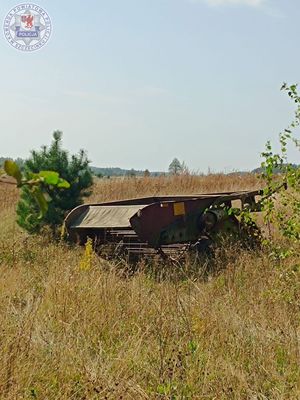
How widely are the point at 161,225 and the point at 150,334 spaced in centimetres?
249

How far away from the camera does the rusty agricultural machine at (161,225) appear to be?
6.00 meters

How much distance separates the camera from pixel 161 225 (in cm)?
605

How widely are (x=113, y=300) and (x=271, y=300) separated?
138 cm

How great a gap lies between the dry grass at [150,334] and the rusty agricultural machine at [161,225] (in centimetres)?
58

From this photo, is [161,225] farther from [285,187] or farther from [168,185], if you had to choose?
[168,185]

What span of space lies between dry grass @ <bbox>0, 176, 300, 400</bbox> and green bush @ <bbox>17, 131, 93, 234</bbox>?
12.0ft

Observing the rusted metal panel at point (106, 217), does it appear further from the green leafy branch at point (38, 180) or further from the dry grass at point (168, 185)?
the dry grass at point (168, 185)

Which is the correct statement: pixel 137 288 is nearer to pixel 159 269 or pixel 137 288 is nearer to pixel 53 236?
pixel 159 269

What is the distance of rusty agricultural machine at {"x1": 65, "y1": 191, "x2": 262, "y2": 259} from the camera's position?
19.7 feet

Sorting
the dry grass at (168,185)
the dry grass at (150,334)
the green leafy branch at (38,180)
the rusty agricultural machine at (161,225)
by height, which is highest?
the green leafy branch at (38,180)

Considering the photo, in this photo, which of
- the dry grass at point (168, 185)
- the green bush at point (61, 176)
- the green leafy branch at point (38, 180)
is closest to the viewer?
the green leafy branch at point (38, 180)

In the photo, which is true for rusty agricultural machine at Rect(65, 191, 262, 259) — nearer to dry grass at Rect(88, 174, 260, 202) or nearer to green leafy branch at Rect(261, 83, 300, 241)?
green leafy branch at Rect(261, 83, 300, 241)

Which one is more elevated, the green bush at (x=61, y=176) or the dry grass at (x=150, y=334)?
the green bush at (x=61, y=176)

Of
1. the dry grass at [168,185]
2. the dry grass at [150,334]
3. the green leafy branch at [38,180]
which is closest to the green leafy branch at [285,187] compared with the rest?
the dry grass at [150,334]
